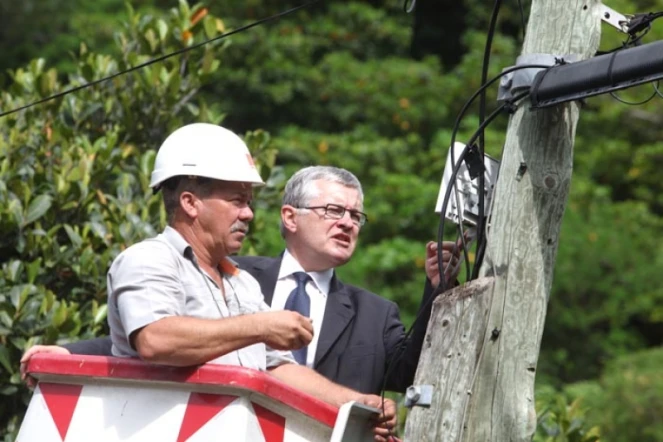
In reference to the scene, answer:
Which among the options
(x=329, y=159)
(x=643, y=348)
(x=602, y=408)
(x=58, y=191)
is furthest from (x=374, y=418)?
(x=643, y=348)

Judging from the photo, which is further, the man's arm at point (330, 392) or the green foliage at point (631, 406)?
the green foliage at point (631, 406)

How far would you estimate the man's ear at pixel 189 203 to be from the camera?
5188 millimetres

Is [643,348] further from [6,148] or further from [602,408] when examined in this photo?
[6,148]

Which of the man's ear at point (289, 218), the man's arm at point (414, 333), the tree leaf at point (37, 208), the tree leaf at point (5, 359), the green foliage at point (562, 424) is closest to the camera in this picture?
the man's arm at point (414, 333)

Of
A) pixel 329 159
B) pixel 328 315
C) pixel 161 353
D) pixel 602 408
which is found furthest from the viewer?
pixel 329 159

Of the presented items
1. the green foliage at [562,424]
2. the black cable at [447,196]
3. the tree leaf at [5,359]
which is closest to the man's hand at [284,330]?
the black cable at [447,196]

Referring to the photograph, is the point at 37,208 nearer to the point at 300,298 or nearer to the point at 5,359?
the point at 5,359

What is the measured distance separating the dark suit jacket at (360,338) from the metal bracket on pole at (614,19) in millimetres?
1206

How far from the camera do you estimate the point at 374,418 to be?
209 inches

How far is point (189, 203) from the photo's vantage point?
5203 mm

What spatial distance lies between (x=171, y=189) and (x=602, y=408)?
8.99 m

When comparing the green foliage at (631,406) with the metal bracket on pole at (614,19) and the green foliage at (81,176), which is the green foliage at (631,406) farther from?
the metal bracket on pole at (614,19)

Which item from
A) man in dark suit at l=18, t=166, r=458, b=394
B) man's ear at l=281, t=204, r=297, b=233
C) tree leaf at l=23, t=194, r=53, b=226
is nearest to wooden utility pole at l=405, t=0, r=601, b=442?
man in dark suit at l=18, t=166, r=458, b=394

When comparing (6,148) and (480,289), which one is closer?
(480,289)
